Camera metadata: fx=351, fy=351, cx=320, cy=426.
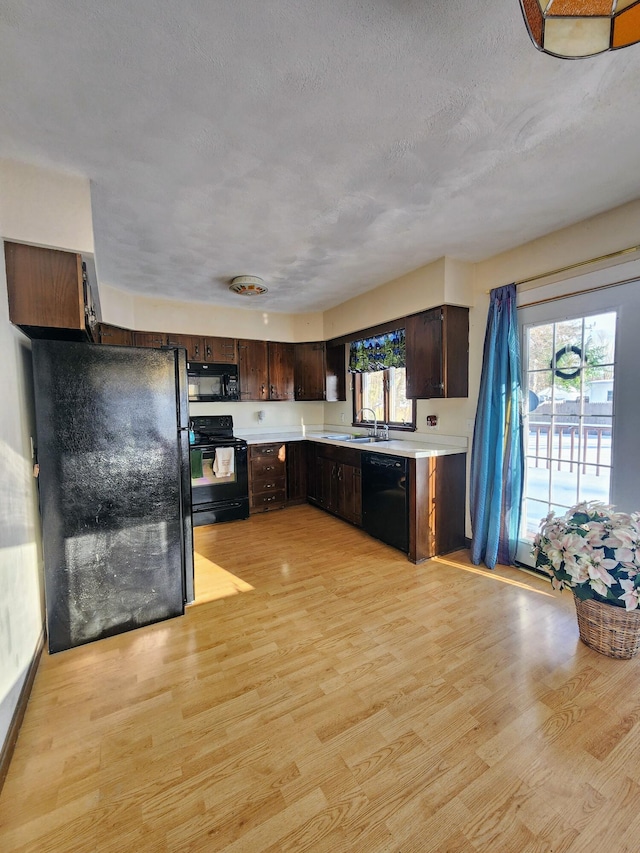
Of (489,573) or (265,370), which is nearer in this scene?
(489,573)

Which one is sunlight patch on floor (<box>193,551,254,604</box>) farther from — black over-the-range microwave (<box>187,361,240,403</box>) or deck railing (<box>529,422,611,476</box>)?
deck railing (<box>529,422,611,476</box>)

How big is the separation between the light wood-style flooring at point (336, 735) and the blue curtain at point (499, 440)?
0.55 m

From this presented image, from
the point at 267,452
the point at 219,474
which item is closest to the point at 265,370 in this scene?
the point at 267,452

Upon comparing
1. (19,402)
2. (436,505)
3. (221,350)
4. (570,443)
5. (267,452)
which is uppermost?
(221,350)

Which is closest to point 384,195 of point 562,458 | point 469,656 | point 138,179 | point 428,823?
point 138,179

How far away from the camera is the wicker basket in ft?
6.10

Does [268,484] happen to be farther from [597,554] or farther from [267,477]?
[597,554]

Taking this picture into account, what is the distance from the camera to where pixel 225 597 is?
2.55 m

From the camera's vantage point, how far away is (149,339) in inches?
159

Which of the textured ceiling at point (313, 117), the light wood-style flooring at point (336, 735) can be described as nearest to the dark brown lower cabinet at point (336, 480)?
the light wood-style flooring at point (336, 735)

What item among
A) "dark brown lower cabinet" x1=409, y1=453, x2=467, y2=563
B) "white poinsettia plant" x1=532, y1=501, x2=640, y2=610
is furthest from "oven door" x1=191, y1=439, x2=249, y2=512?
"white poinsettia plant" x1=532, y1=501, x2=640, y2=610

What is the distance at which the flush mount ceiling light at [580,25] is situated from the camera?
74 cm

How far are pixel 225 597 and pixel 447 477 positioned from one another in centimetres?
210

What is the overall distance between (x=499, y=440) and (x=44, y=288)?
125 inches
